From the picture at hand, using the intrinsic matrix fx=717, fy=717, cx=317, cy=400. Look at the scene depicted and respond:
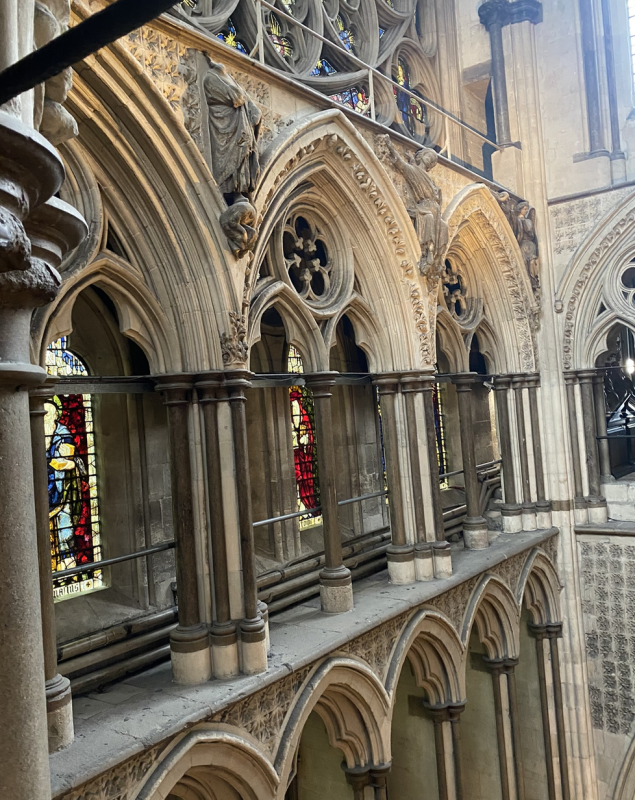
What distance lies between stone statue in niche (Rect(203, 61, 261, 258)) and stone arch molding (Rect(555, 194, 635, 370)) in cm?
562

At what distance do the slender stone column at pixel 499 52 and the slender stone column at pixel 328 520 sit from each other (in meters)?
5.19

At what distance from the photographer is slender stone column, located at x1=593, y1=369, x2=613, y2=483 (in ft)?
30.8

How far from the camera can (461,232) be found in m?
8.37

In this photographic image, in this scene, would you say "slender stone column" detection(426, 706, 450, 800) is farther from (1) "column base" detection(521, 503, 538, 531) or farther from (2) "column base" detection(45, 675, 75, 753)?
(2) "column base" detection(45, 675, 75, 753)

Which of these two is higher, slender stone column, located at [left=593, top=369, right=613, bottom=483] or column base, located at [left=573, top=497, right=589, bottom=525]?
slender stone column, located at [left=593, top=369, right=613, bottom=483]

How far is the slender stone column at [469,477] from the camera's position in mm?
8195

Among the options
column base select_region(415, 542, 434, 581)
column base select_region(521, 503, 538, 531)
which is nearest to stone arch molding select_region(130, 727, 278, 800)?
column base select_region(415, 542, 434, 581)

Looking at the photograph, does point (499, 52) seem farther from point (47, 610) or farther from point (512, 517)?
point (47, 610)

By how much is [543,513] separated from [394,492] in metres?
3.17

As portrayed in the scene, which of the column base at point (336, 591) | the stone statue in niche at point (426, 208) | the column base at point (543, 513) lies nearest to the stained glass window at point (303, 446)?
the stone statue in niche at point (426, 208)

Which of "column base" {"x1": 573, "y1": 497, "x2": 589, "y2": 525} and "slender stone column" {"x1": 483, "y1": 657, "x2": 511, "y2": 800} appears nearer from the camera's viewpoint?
"slender stone column" {"x1": 483, "y1": 657, "x2": 511, "y2": 800}

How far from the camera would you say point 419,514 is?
6906mm

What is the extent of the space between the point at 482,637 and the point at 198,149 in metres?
5.91

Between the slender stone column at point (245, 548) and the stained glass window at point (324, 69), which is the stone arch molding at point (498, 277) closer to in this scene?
the stained glass window at point (324, 69)
